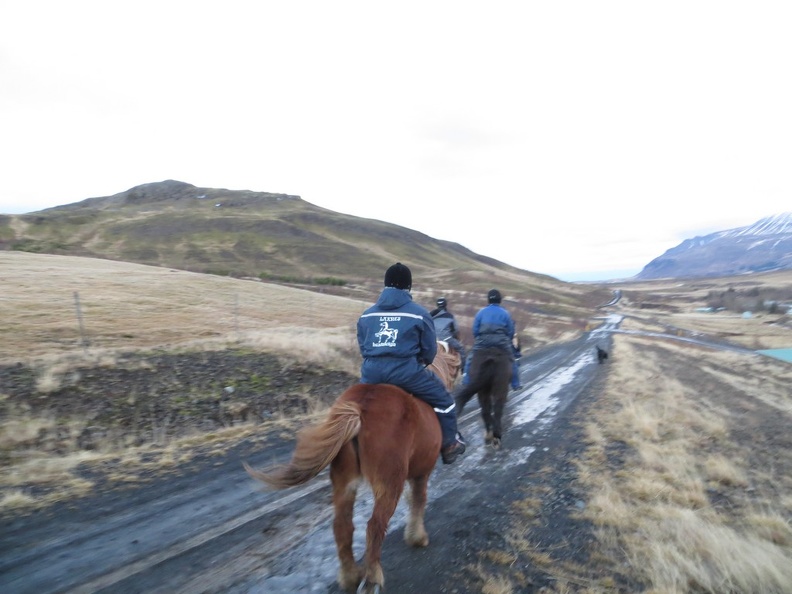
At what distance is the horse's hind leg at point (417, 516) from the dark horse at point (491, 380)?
12.1ft

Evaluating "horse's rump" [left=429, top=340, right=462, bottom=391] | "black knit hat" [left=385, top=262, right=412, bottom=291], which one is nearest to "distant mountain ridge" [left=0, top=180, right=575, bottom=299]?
"horse's rump" [left=429, top=340, right=462, bottom=391]

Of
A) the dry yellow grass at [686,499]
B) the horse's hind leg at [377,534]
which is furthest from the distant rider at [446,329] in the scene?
the horse's hind leg at [377,534]

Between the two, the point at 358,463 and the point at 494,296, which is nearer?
the point at 358,463

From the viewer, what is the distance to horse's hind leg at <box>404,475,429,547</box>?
4527 millimetres

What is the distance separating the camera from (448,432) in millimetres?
4750

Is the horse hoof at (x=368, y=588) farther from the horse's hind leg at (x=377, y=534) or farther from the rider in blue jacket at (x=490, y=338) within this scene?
the rider in blue jacket at (x=490, y=338)

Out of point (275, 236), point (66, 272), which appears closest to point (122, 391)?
point (66, 272)

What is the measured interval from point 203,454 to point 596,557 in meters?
5.29

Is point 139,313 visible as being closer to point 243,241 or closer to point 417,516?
point 417,516

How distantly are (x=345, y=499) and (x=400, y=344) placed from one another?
4.49 feet

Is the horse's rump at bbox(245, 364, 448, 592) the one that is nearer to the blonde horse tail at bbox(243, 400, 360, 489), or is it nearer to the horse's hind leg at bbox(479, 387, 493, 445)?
the blonde horse tail at bbox(243, 400, 360, 489)

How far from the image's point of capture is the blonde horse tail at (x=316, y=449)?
11.6ft

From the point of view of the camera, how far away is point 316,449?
3.55 metres

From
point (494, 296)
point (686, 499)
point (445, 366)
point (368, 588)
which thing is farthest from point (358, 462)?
point (494, 296)
